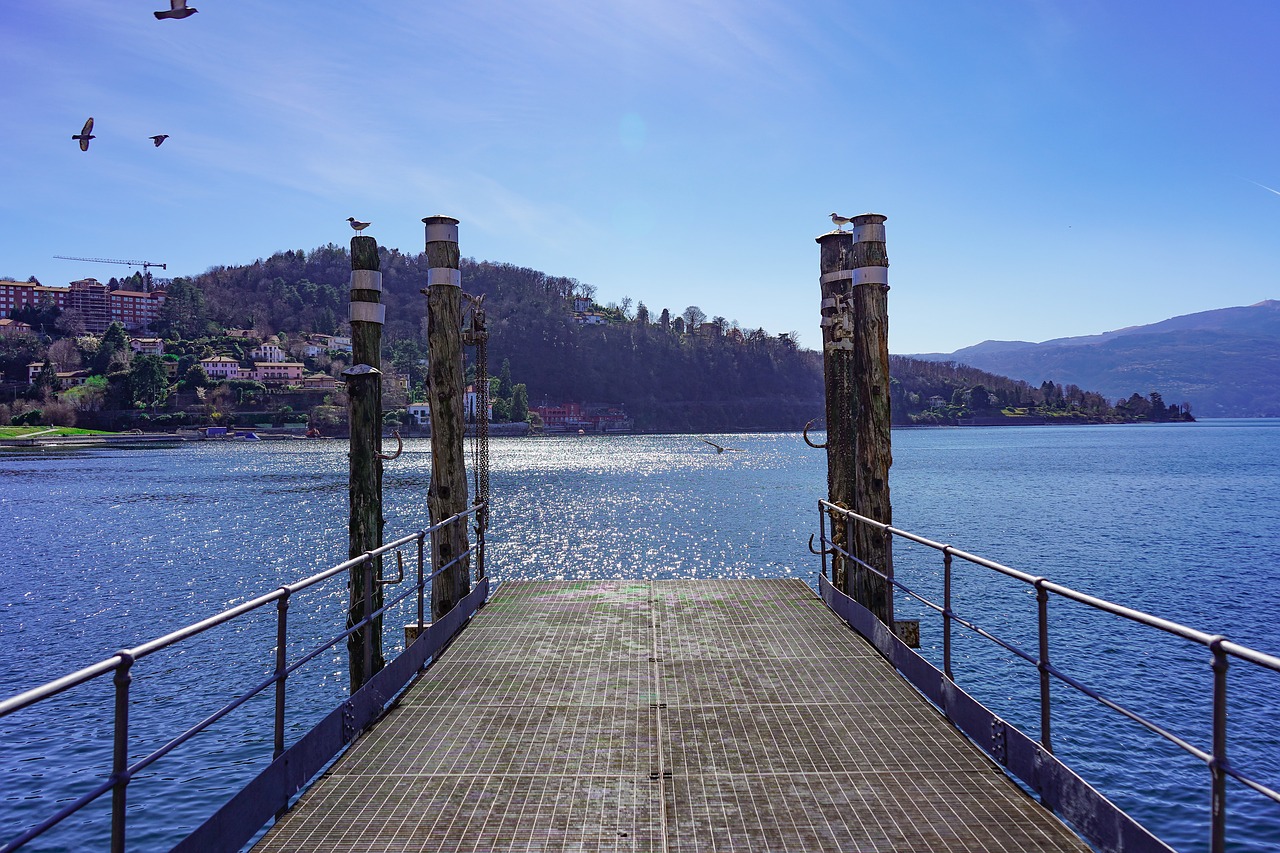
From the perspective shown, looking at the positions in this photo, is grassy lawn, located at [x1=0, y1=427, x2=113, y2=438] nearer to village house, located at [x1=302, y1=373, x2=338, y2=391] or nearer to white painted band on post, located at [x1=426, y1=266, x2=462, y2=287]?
village house, located at [x1=302, y1=373, x2=338, y2=391]

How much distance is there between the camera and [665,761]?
5.29 m

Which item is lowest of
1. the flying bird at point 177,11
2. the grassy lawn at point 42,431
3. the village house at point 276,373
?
the grassy lawn at point 42,431

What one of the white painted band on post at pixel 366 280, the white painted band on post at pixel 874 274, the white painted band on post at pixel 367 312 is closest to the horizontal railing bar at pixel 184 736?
the white painted band on post at pixel 367 312

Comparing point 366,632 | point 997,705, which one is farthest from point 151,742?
point 997,705

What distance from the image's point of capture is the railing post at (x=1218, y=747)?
3.18 m

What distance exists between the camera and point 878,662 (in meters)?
7.40

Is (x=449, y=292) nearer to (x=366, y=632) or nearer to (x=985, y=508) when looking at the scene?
(x=366, y=632)

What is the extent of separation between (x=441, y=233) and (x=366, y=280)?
1223 millimetres

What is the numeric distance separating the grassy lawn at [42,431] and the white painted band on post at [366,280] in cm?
16007

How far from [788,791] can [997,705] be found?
10.8 meters

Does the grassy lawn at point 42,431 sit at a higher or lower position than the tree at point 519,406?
lower

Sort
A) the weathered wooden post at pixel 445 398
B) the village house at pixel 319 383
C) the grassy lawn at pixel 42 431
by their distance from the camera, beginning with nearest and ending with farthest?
the weathered wooden post at pixel 445 398
the grassy lawn at pixel 42 431
the village house at pixel 319 383

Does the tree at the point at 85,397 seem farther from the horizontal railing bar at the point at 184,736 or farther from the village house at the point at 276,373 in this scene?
the horizontal railing bar at the point at 184,736

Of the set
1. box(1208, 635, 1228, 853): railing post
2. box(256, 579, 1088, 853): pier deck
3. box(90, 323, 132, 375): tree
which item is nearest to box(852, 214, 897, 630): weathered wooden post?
box(256, 579, 1088, 853): pier deck
